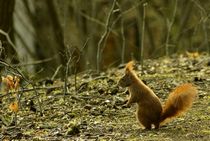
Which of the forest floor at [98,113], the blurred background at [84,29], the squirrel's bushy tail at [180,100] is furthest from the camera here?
the blurred background at [84,29]

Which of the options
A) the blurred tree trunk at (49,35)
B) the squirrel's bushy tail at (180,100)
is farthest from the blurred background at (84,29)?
the squirrel's bushy tail at (180,100)

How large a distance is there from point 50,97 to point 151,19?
11758 mm

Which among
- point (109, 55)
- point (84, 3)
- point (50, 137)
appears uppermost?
point (84, 3)

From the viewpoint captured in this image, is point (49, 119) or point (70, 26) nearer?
point (49, 119)

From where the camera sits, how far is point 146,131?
577 centimetres

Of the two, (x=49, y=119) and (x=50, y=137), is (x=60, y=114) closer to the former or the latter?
(x=49, y=119)

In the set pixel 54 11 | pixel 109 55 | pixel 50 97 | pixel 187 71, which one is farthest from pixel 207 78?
pixel 109 55

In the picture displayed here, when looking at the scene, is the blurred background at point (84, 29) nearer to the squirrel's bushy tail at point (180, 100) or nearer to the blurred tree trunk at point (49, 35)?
the blurred tree trunk at point (49, 35)

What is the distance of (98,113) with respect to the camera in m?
6.53

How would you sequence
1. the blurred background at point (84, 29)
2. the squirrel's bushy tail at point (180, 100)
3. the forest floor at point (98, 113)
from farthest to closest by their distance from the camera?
the blurred background at point (84, 29)
the forest floor at point (98, 113)
the squirrel's bushy tail at point (180, 100)

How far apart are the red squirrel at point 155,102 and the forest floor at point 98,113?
11cm

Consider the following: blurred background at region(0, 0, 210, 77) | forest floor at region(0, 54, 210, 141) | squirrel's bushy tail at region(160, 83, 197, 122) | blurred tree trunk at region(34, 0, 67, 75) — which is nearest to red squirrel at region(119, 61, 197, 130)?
squirrel's bushy tail at region(160, 83, 197, 122)

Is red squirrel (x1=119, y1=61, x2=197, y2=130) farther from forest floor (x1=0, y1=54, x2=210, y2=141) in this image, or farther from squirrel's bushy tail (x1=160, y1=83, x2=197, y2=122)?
forest floor (x1=0, y1=54, x2=210, y2=141)

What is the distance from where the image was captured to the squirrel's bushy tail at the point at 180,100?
5605mm
